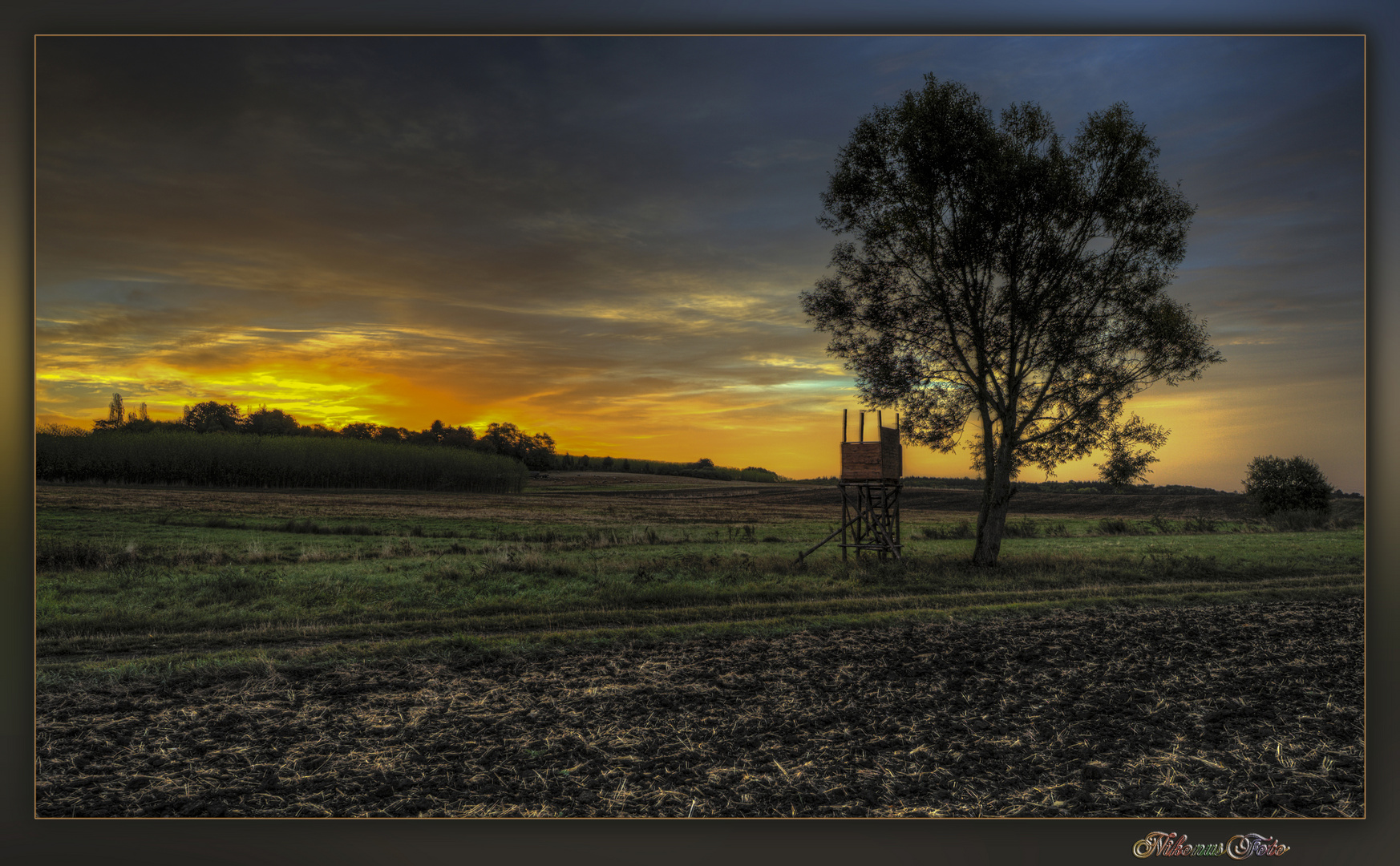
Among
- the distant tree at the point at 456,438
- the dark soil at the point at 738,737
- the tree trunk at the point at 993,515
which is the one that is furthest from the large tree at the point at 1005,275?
the distant tree at the point at 456,438

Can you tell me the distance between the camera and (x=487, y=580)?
59.9 ft

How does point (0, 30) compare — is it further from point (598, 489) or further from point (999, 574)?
point (598, 489)

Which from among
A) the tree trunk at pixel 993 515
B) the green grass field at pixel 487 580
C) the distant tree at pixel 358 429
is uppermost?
the distant tree at pixel 358 429

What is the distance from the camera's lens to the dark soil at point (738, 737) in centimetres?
628

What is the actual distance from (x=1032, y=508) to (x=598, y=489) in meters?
40.9

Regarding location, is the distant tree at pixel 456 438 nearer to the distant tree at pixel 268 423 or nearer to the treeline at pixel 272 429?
the treeline at pixel 272 429

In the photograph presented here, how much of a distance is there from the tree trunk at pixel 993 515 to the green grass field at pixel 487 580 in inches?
25.5

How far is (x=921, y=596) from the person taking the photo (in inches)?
680

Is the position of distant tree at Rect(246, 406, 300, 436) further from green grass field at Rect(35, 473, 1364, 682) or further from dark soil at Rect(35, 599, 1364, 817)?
dark soil at Rect(35, 599, 1364, 817)

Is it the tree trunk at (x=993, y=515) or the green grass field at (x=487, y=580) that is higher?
the tree trunk at (x=993, y=515)

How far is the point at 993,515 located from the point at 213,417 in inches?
899

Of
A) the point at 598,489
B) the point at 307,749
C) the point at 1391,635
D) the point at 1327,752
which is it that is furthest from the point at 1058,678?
the point at 598,489

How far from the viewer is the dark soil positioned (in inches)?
247

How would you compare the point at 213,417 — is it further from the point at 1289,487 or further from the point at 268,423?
the point at 1289,487
